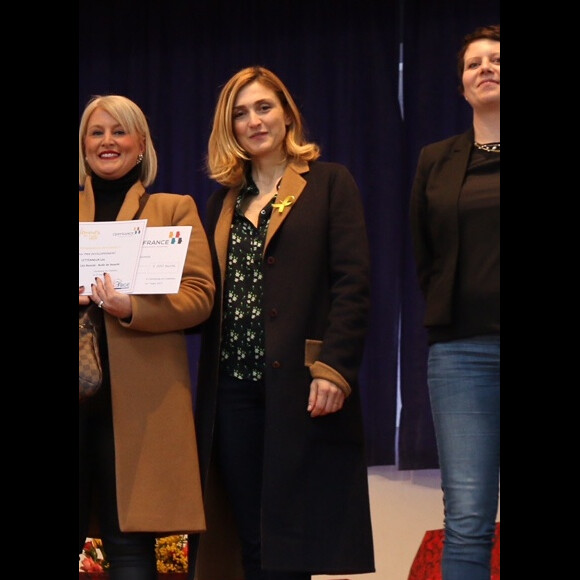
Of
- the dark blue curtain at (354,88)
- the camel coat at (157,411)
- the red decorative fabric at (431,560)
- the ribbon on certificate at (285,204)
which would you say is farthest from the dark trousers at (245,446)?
the dark blue curtain at (354,88)

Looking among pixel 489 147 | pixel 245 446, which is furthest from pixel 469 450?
pixel 489 147

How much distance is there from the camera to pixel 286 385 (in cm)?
296

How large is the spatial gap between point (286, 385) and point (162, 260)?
1.74 feet

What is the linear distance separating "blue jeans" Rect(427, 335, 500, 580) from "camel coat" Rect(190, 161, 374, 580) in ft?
1.22

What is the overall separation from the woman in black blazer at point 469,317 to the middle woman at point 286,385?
29cm

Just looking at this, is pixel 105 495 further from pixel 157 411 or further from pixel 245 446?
pixel 245 446

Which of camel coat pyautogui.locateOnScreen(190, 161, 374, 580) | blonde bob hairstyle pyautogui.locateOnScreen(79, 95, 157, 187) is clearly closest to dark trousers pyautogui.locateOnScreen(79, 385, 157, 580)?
camel coat pyautogui.locateOnScreen(190, 161, 374, 580)

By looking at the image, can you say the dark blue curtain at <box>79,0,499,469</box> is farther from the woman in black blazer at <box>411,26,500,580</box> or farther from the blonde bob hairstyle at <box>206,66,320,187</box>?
the woman in black blazer at <box>411,26,500,580</box>

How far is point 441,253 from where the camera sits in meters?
2.82

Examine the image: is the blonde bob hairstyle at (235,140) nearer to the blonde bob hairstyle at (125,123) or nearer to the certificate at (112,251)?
the blonde bob hairstyle at (125,123)

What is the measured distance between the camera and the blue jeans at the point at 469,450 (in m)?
2.59
